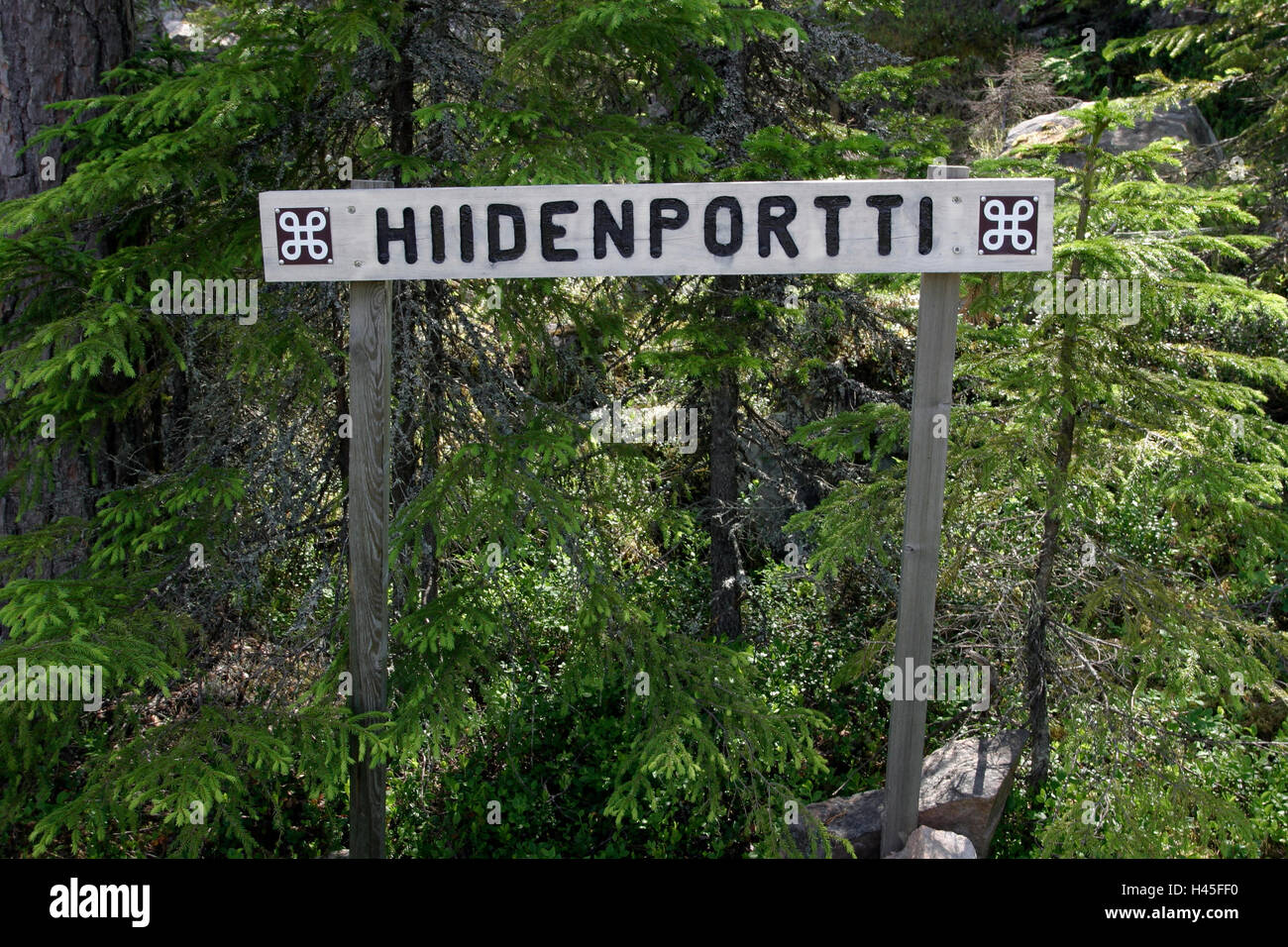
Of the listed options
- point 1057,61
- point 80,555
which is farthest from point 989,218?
point 1057,61

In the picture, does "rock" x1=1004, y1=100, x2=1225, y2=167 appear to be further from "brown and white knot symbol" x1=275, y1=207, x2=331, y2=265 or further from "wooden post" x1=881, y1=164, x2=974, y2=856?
"brown and white knot symbol" x1=275, y1=207, x2=331, y2=265

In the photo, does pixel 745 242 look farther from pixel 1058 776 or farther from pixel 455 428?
pixel 1058 776

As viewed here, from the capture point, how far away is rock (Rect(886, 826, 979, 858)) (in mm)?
4344

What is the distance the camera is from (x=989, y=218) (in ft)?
12.4

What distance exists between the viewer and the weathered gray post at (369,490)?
13.7 ft

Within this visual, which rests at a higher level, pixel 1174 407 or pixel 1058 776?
pixel 1174 407

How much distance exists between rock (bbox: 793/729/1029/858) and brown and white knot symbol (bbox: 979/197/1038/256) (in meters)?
2.89

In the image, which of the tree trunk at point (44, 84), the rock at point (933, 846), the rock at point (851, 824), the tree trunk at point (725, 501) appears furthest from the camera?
the tree trunk at point (725, 501)

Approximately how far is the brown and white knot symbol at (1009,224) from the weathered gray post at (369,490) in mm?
2540

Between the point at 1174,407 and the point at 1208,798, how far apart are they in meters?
1.92
